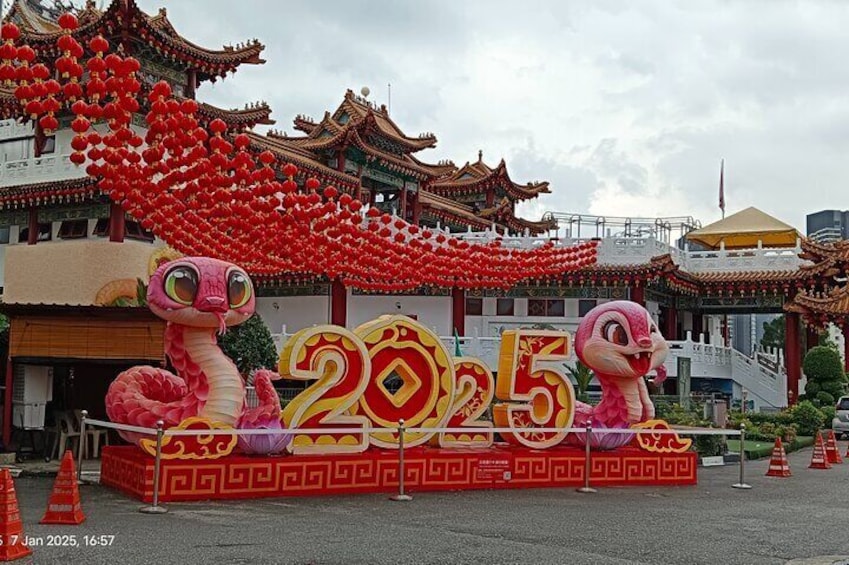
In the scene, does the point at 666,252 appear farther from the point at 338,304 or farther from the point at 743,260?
the point at 338,304

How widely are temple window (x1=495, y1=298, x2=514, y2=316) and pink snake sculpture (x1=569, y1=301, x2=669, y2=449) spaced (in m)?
18.6

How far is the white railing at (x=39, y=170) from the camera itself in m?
26.8

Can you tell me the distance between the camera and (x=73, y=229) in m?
27.5

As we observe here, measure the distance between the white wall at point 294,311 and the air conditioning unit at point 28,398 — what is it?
16.1 meters

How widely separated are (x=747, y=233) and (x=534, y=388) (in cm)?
3109

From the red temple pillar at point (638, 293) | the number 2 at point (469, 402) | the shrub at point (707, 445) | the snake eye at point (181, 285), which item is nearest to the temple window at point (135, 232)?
the snake eye at point (181, 285)

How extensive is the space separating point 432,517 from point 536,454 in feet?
11.1

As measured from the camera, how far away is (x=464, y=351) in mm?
29531

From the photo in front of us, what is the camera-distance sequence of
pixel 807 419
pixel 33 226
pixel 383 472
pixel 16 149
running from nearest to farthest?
pixel 383 472 → pixel 807 419 → pixel 33 226 → pixel 16 149

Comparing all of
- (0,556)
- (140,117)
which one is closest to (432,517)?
(0,556)

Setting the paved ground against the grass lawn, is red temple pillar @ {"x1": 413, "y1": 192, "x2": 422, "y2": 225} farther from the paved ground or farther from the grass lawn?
the paved ground

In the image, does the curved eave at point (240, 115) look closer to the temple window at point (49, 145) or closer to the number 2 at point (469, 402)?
the temple window at point (49, 145)

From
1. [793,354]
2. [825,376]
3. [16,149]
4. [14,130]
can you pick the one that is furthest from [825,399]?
[14,130]

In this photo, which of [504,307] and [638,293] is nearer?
[638,293]
